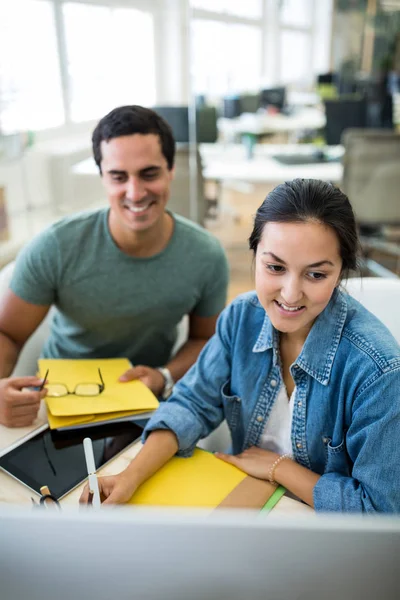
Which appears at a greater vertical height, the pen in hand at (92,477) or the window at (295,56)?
the window at (295,56)

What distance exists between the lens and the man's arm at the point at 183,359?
4.19ft

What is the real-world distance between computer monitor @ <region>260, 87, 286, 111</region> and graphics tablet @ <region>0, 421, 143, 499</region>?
5836mm

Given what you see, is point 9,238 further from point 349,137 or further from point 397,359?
point 397,359

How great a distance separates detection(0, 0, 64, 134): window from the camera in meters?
2.90

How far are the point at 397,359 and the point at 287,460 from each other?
0.89ft

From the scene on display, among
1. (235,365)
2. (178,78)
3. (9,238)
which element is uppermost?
(178,78)

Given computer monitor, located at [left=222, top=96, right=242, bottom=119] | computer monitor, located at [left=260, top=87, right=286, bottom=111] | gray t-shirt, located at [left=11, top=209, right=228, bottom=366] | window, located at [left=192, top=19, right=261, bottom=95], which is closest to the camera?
gray t-shirt, located at [left=11, top=209, right=228, bottom=366]

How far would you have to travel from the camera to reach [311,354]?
0.96m

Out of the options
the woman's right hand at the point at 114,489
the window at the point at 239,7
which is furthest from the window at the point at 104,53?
the window at the point at 239,7

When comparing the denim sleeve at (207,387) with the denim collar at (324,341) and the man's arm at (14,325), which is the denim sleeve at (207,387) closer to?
the denim collar at (324,341)

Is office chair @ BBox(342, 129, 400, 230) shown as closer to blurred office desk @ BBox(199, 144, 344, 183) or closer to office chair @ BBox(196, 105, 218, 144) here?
blurred office desk @ BBox(199, 144, 344, 183)

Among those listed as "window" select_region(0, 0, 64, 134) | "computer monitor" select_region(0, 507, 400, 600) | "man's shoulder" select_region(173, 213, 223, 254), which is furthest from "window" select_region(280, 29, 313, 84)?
"computer monitor" select_region(0, 507, 400, 600)

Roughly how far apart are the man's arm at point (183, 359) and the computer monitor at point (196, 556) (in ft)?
2.97

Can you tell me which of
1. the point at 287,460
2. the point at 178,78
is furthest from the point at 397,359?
the point at 178,78
